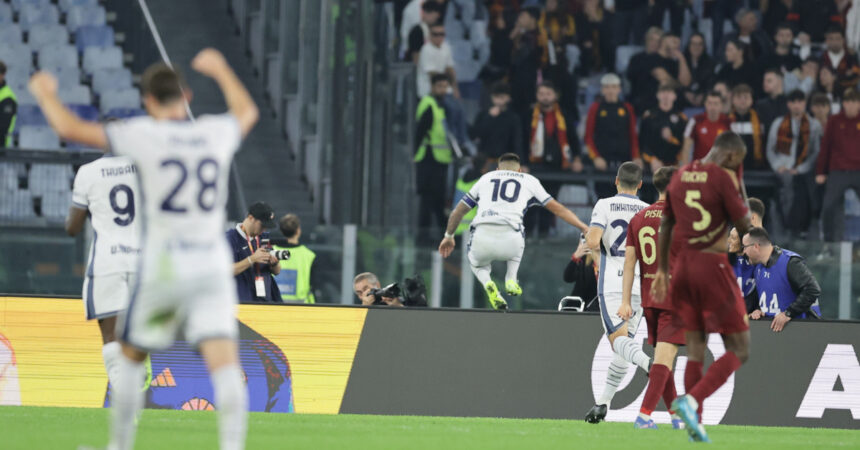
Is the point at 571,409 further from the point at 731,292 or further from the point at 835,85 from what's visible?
the point at 835,85

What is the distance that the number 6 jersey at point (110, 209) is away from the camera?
9.26m

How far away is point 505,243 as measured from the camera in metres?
13.5

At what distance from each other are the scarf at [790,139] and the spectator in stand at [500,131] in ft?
11.3

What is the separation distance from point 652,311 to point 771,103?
28.4 ft

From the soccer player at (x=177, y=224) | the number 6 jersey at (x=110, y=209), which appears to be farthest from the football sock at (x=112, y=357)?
the soccer player at (x=177, y=224)

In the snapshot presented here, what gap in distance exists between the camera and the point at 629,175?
1146 cm

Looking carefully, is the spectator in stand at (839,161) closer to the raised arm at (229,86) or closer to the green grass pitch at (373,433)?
the green grass pitch at (373,433)

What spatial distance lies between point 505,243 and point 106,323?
5042 millimetres

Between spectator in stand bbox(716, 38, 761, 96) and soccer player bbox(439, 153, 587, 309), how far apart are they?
6.66 m

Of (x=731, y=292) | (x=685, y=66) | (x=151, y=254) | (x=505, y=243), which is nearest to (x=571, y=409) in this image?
(x=505, y=243)

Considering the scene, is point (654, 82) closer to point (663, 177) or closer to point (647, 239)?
point (663, 177)

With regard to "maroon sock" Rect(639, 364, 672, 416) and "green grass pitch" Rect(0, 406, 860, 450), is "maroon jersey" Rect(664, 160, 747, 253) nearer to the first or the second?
"green grass pitch" Rect(0, 406, 860, 450)

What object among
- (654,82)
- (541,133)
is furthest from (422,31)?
(654,82)

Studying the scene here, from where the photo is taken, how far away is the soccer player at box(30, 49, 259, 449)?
638 cm
